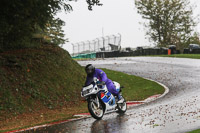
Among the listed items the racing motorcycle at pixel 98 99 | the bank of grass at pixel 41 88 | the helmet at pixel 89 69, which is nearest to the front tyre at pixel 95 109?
the racing motorcycle at pixel 98 99

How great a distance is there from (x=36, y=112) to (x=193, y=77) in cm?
1272

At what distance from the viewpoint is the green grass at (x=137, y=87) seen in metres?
19.5

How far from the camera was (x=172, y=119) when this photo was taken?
10.7 metres

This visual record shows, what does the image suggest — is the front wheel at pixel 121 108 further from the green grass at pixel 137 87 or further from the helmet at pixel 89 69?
the green grass at pixel 137 87

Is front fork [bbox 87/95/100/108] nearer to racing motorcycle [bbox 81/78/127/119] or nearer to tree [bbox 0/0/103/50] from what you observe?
racing motorcycle [bbox 81/78/127/119]

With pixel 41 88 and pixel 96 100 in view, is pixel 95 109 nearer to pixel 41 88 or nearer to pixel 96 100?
pixel 96 100

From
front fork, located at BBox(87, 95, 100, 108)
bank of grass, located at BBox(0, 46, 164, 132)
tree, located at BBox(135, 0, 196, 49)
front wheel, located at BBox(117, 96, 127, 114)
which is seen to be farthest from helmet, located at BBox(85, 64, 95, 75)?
tree, located at BBox(135, 0, 196, 49)

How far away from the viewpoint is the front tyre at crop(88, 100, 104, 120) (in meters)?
11.3

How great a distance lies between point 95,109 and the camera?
11578 millimetres

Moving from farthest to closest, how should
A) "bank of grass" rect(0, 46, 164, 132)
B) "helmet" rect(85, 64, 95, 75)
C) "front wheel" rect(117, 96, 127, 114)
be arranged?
1. "bank of grass" rect(0, 46, 164, 132)
2. "front wheel" rect(117, 96, 127, 114)
3. "helmet" rect(85, 64, 95, 75)

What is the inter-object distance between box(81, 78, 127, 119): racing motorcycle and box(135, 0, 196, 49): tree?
57985 millimetres

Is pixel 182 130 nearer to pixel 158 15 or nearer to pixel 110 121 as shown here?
pixel 110 121

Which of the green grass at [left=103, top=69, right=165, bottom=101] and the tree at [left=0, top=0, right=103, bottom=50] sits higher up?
the tree at [left=0, top=0, right=103, bottom=50]

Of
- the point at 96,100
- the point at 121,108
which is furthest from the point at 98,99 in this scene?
the point at 121,108
